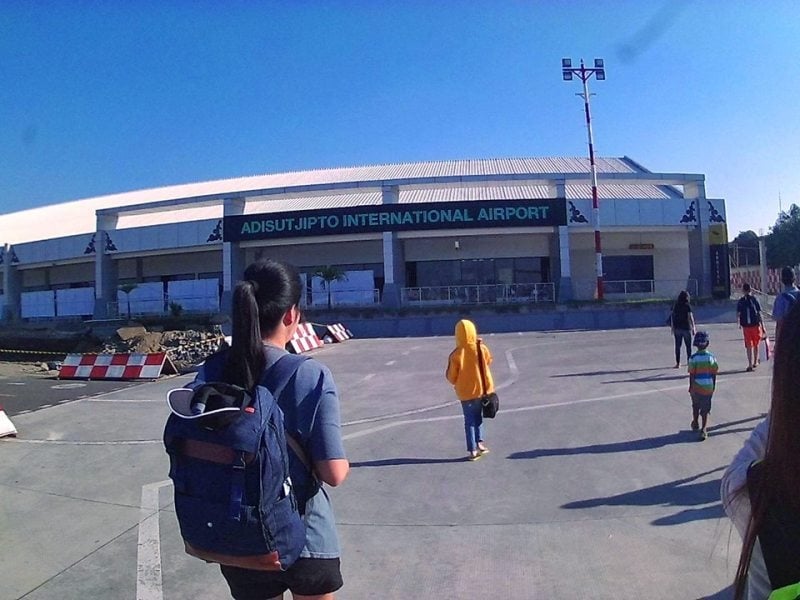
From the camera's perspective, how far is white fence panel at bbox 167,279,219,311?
32375mm

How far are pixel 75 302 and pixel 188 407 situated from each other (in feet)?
124

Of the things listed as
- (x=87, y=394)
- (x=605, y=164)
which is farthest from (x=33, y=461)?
(x=605, y=164)

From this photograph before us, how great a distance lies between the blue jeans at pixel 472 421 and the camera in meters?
6.90

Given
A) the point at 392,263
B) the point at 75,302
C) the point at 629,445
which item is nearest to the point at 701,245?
the point at 392,263

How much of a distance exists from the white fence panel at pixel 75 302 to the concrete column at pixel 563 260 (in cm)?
2510

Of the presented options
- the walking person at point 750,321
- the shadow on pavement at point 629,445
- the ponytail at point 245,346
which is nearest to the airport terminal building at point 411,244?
the walking person at point 750,321

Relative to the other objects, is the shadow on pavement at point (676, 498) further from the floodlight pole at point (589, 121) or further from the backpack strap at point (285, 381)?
the floodlight pole at point (589, 121)

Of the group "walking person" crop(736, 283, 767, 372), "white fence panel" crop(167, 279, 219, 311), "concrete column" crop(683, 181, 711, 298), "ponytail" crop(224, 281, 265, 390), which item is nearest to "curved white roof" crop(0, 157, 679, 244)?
"concrete column" crop(683, 181, 711, 298)

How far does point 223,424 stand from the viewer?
6.35ft

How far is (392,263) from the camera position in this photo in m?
31.2

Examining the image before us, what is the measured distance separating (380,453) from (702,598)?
4.29 metres

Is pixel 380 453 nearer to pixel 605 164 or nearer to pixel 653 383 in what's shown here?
pixel 653 383

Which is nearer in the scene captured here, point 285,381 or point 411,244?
point 285,381

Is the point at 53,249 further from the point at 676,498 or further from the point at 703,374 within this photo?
the point at 676,498
